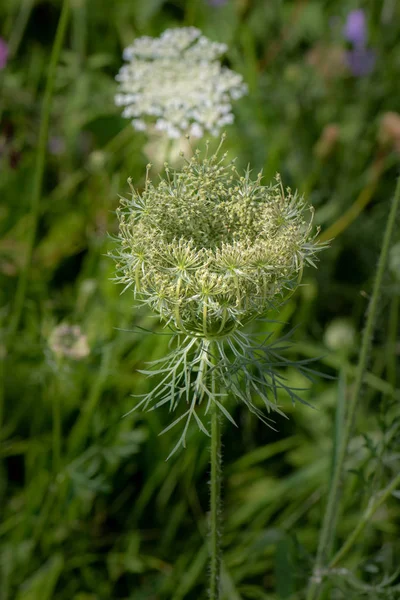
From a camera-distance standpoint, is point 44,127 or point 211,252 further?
point 44,127

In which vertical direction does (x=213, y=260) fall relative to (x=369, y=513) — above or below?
above

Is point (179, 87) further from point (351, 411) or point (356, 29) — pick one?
point (356, 29)

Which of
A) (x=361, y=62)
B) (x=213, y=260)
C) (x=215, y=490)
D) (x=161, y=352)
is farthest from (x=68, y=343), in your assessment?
(x=361, y=62)

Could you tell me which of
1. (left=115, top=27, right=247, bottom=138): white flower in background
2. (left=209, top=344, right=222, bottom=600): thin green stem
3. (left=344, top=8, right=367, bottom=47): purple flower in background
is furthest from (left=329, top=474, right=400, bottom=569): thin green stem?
(left=344, top=8, right=367, bottom=47): purple flower in background

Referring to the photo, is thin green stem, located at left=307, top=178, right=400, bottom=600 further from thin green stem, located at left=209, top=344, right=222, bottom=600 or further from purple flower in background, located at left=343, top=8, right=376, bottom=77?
purple flower in background, located at left=343, top=8, right=376, bottom=77

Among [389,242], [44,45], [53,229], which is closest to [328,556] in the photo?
[389,242]

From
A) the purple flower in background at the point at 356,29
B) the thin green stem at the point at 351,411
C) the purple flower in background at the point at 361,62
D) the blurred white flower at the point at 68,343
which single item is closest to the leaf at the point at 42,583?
the blurred white flower at the point at 68,343
